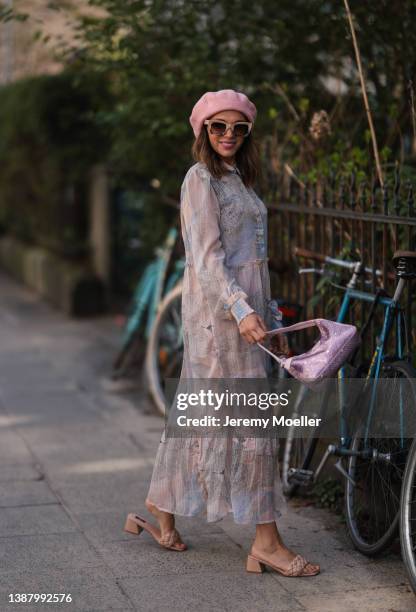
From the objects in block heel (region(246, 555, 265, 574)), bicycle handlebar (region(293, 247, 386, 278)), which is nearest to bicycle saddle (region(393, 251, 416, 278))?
bicycle handlebar (region(293, 247, 386, 278))

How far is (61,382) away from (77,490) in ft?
9.06

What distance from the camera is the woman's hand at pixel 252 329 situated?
421cm

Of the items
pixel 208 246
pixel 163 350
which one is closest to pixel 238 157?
pixel 208 246

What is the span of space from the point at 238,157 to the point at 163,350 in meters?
2.99

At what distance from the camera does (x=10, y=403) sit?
7.72 m

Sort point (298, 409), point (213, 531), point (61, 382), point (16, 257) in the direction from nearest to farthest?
point (213, 531), point (298, 409), point (61, 382), point (16, 257)

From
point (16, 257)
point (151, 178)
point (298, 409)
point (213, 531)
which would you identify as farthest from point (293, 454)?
point (16, 257)

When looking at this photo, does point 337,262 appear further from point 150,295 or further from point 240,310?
point 150,295

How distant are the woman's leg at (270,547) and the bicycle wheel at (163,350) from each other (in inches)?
105

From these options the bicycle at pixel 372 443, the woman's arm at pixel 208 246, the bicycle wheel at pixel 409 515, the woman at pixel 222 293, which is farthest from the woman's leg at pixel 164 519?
the bicycle wheel at pixel 409 515

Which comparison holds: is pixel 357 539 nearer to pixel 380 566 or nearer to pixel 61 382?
pixel 380 566

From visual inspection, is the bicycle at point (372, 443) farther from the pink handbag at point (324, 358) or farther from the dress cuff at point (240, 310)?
the dress cuff at point (240, 310)

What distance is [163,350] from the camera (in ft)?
24.4

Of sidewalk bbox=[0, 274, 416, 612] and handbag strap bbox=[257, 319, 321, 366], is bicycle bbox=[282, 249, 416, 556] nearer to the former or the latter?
sidewalk bbox=[0, 274, 416, 612]
